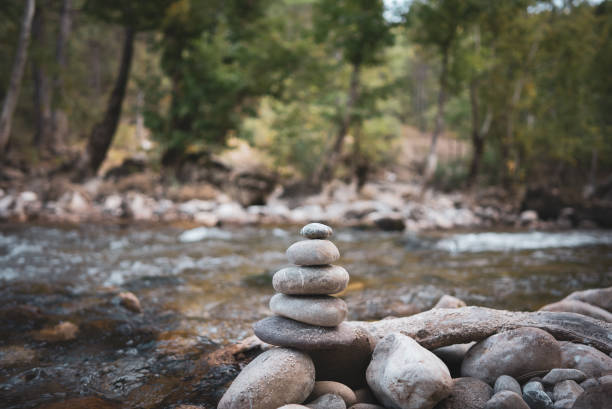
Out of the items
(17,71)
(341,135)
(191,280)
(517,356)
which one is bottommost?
→ (191,280)

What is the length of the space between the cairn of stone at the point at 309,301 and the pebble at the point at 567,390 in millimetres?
1287

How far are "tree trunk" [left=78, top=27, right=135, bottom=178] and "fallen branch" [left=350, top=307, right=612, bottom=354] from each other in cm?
1485

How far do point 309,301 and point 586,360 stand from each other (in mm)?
1874

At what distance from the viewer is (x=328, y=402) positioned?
2.34 m

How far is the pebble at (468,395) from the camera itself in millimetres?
2277

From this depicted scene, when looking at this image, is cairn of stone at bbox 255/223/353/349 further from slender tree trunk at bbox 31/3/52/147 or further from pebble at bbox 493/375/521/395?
slender tree trunk at bbox 31/3/52/147

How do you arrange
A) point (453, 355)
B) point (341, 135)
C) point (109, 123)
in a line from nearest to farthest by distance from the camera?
point (453, 355)
point (109, 123)
point (341, 135)

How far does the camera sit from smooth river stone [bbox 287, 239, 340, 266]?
288 centimetres

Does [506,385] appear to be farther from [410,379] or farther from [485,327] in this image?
[410,379]

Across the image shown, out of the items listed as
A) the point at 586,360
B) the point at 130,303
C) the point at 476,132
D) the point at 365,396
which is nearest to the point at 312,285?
the point at 365,396

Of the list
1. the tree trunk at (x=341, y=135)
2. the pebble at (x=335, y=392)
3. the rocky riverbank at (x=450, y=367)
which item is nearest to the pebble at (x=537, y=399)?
the rocky riverbank at (x=450, y=367)

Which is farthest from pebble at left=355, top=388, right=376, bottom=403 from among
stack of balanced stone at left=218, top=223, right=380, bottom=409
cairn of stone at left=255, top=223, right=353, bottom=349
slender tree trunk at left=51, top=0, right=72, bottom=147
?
slender tree trunk at left=51, top=0, right=72, bottom=147

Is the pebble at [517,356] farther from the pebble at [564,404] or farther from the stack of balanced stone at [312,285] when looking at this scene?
the stack of balanced stone at [312,285]

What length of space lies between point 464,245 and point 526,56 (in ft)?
45.0
